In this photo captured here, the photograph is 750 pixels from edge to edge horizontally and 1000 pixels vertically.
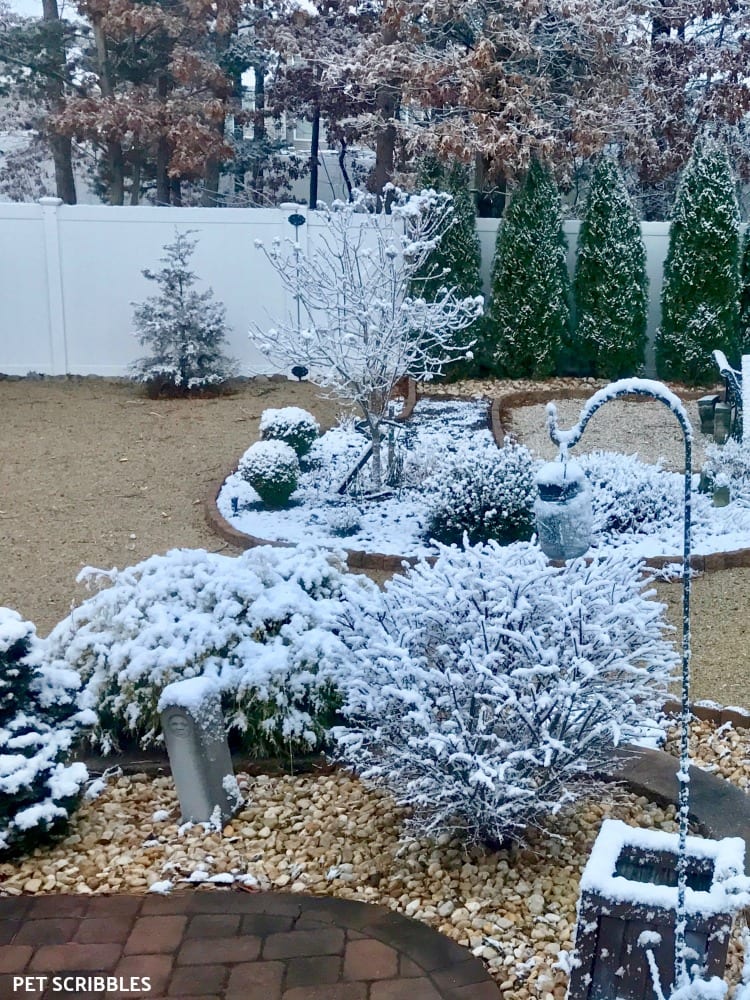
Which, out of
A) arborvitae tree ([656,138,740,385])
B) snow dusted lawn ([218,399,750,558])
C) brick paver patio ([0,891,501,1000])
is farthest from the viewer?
arborvitae tree ([656,138,740,385])

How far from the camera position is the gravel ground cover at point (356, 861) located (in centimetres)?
277

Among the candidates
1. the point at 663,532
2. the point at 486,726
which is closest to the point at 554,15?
the point at 663,532

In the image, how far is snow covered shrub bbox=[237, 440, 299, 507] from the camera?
6.73m

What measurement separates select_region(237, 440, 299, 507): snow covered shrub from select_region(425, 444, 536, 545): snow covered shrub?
1.11 metres

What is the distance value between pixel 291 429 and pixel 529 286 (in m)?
4.00

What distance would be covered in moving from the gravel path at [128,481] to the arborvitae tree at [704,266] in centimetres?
94

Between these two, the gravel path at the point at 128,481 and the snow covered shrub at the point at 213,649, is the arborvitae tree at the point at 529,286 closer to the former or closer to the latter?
the gravel path at the point at 128,481

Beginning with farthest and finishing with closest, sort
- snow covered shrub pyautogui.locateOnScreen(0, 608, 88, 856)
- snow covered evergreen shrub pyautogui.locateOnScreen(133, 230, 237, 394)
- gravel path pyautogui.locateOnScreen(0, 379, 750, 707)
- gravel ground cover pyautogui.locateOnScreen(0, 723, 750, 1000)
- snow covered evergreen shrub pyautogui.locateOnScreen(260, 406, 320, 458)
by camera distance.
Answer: snow covered evergreen shrub pyautogui.locateOnScreen(133, 230, 237, 394) < snow covered evergreen shrub pyautogui.locateOnScreen(260, 406, 320, 458) < gravel path pyautogui.locateOnScreen(0, 379, 750, 707) < snow covered shrub pyautogui.locateOnScreen(0, 608, 88, 856) < gravel ground cover pyautogui.locateOnScreen(0, 723, 750, 1000)

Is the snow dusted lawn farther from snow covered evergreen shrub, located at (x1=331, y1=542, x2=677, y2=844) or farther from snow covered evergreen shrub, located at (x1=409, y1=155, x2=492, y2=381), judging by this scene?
snow covered evergreen shrub, located at (x1=409, y1=155, x2=492, y2=381)

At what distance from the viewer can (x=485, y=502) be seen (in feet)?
19.7

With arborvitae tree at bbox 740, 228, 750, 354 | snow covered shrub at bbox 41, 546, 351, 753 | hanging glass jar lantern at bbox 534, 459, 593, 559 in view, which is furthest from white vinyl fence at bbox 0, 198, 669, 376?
snow covered shrub at bbox 41, 546, 351, 753

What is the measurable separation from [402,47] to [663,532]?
26.4 ft

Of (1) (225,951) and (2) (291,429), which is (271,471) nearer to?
(2) (291,429)

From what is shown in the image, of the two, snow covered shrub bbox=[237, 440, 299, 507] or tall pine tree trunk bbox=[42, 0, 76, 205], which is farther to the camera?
tall pine tree trunk bbox=[42, 0, 76, 205]
